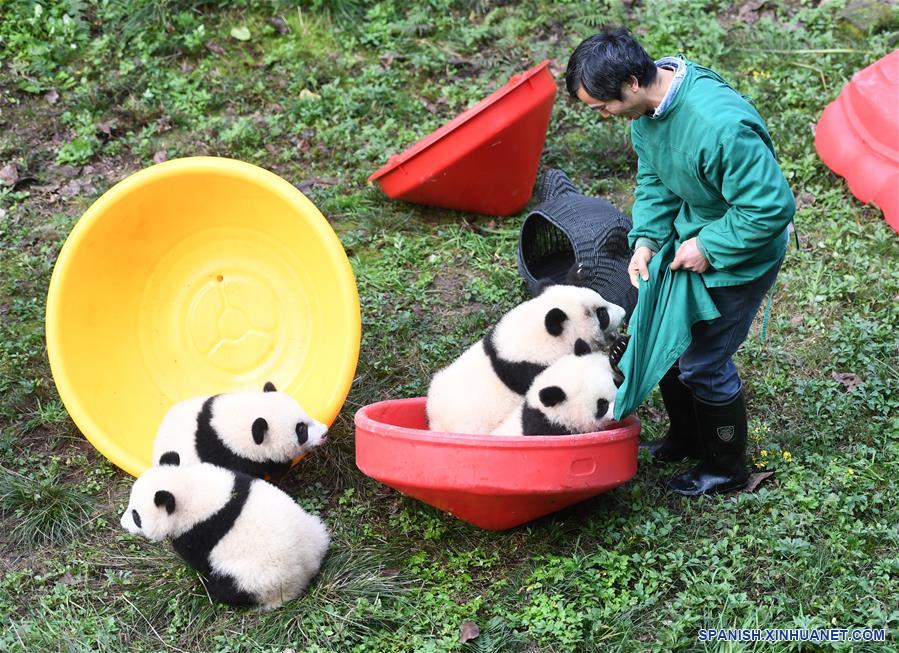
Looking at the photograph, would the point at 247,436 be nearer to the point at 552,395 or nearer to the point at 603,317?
the point at 552,395

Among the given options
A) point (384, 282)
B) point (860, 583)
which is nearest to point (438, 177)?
point (384, 282)

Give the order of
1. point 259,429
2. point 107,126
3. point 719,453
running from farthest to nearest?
1. point 107,126
2. point 259,429
3. point 719,453

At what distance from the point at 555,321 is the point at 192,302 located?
208cm

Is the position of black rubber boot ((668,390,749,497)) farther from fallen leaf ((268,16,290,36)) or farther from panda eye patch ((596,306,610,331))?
fallen leaf ((268,16,290,36))

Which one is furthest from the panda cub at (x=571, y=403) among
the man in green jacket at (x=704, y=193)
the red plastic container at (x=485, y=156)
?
the red plastic container at (x=485, y=156)

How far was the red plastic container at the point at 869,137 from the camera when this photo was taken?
5.54 meters

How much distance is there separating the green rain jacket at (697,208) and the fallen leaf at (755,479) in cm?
87

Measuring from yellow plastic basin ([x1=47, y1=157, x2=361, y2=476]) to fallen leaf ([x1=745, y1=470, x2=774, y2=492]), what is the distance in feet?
6.16

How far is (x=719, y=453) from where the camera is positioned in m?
3.81

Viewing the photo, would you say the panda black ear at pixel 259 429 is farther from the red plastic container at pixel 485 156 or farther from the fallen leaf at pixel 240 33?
the fallen leaf at pixel 240 33

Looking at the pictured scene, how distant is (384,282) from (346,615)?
2.42m

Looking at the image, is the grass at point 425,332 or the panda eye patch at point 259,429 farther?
the panda eye patch at point 259,429

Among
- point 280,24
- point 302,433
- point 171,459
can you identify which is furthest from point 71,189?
point 302,433

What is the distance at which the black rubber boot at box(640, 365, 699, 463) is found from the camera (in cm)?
396
